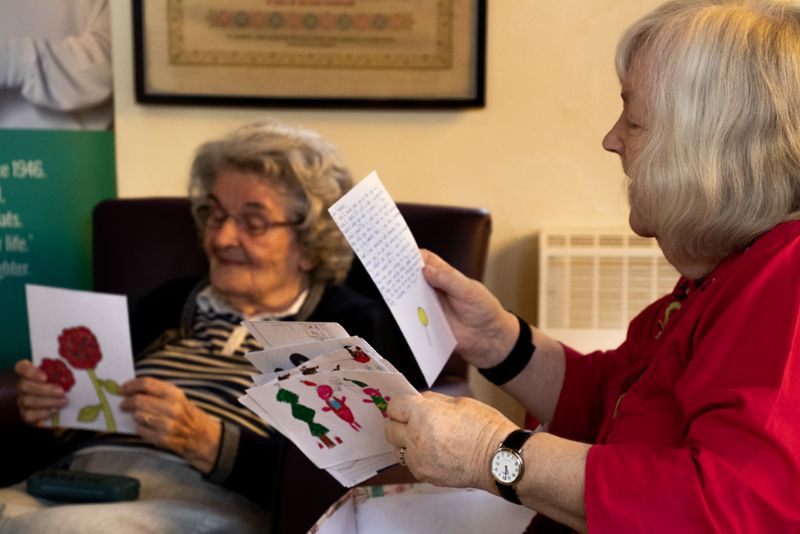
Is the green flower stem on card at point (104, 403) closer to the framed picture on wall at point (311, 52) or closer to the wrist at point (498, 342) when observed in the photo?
the wrist at point (498, 342)

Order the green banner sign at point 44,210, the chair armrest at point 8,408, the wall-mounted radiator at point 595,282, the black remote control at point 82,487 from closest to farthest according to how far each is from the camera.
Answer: the black remote control at point 82,487 < the chair armrest at point 8,408 < the wall-mounted radiator at point 595,282 < the green banner sign at point 44,210

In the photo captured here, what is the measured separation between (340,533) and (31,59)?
1.76m

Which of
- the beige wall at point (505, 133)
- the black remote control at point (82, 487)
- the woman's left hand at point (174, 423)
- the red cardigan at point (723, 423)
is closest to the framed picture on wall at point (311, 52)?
the beige wall at point (505, 133)

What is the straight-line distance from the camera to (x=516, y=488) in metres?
1.12

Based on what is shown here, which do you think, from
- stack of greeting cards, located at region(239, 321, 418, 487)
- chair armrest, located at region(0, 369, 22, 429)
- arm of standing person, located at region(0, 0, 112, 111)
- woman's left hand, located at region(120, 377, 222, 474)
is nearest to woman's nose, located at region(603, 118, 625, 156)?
stack of greeting cards, located at region(239, 321, 418, 487)

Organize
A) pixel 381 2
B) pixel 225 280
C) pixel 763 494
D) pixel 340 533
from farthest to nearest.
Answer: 1. pixel 381 2
2. pixel 225 280
3. pixel 340 533
4. pixel 763 494

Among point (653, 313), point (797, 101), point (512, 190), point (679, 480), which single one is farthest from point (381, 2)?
point (679, 480)

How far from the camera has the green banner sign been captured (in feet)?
8.52

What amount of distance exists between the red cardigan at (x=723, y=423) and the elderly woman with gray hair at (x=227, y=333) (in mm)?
858

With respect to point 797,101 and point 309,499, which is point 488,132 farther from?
point 797,101

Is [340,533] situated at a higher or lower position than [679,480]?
lower

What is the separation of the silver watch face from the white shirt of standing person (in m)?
1.81

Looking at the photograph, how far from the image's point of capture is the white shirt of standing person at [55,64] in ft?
8.32

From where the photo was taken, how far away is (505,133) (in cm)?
257
